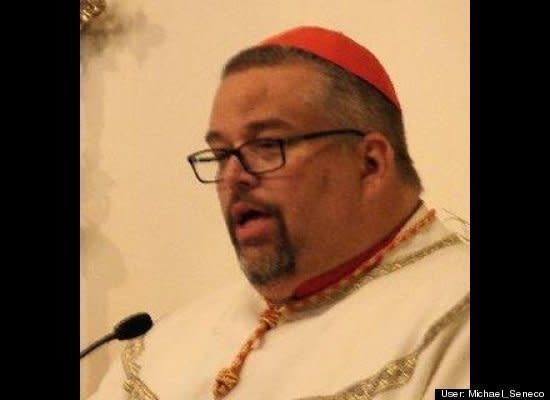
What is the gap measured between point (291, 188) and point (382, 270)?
16 cm

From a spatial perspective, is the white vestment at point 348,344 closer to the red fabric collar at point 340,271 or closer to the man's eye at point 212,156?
the red fabric collar at point 340,271

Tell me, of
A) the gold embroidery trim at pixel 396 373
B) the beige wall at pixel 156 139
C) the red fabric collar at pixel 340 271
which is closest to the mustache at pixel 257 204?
the red fabric collar at pixel 340 271

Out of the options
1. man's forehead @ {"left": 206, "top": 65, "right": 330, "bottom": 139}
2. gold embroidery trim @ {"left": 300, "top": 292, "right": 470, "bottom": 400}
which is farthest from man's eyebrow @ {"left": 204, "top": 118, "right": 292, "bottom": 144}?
gold embroidery trim @ {"left": 300, "top": 292, "right": 470, "bottom": 400}

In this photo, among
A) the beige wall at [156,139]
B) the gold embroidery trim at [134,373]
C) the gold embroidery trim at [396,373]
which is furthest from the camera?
the beige wall at [156,139]

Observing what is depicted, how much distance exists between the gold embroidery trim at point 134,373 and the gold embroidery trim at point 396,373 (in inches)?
12.2

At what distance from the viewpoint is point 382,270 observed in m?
0.98

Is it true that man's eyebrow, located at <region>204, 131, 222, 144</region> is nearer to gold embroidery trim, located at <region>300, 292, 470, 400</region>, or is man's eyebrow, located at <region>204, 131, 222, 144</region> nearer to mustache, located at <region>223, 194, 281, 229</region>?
mustache, located at <region>223, 194, 281, 229</region>

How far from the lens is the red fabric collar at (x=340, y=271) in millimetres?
990

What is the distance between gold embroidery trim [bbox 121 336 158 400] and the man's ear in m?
0.43
